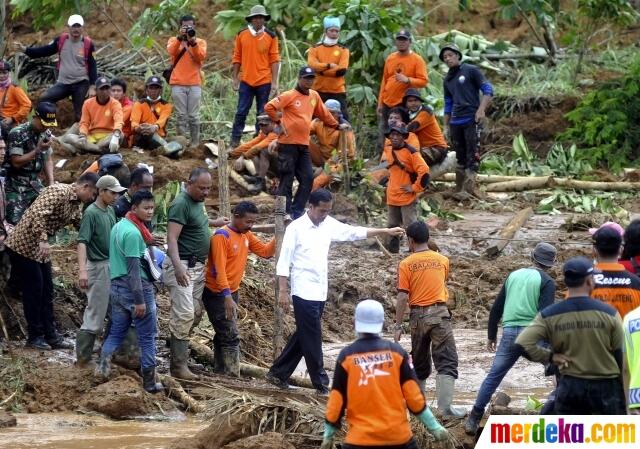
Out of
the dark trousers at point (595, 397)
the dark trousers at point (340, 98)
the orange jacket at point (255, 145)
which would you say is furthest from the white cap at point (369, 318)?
the dark trousers at point (340, 98)

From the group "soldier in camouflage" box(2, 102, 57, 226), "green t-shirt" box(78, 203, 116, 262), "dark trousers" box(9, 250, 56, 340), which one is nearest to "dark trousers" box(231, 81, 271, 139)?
"soldier in camouflage" box(2, 102, 57, 226)

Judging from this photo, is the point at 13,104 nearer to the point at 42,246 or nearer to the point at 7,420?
the point at 42,246

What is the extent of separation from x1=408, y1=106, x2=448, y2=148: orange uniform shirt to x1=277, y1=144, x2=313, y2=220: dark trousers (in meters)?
1.49

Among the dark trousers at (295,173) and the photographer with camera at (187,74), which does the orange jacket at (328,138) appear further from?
the photographer with camera at (187,74)

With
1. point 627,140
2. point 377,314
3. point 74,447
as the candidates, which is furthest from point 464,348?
point 627,140

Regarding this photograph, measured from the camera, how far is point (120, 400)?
38.1 ft

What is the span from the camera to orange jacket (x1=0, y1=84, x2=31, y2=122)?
17172 mm

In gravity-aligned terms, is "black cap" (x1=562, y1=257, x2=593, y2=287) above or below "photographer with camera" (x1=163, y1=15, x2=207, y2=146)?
below

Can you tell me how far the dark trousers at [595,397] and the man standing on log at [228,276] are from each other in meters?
4.30

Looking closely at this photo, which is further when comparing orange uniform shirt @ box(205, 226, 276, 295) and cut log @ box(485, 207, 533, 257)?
cut log @ box(485, 207, 533, 257)

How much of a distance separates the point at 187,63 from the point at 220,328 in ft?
22.6

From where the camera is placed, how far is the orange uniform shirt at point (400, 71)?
1847cm

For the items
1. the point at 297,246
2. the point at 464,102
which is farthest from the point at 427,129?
the point at 297,246

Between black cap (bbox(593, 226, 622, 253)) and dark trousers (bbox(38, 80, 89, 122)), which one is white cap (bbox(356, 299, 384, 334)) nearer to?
black cap (bbox(593, 226, 622, 253))
